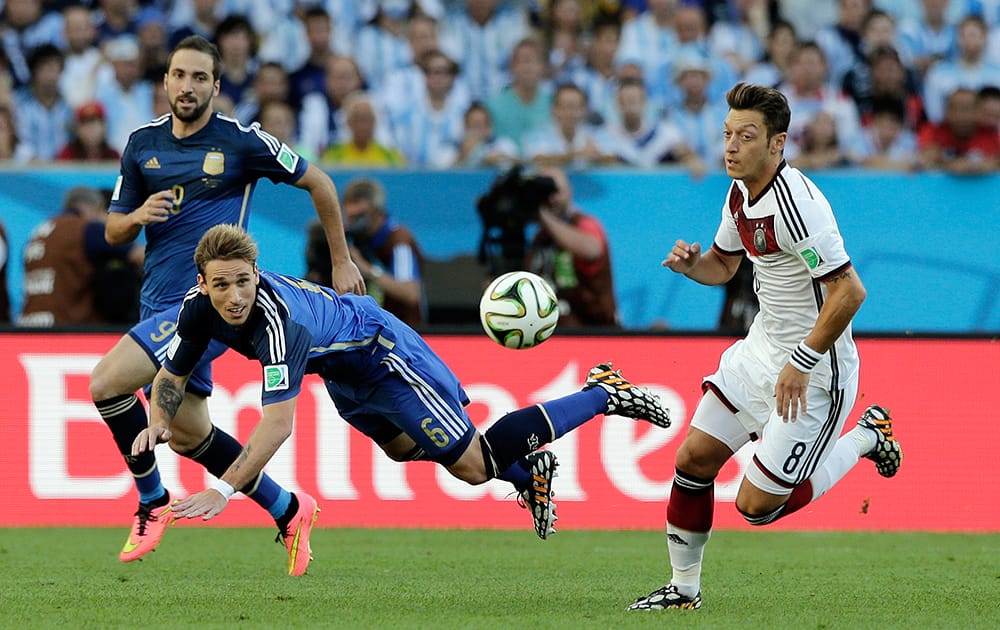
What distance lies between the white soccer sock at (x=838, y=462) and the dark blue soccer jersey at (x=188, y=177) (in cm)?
307

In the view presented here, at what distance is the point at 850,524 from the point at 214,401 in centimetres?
448

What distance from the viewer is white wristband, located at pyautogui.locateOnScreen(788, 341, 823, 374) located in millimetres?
6102

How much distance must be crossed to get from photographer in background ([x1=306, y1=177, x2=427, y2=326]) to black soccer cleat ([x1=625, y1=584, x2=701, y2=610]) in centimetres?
491

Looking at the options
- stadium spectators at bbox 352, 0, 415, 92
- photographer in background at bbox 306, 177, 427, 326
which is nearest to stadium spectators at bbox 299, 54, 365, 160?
stadium spectators at bbox 352, 0, 415, 92

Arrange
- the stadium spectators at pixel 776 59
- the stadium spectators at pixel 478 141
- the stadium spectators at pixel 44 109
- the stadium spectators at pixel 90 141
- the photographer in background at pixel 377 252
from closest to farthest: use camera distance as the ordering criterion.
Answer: the photographer in background at pixel 377 252 < the stadium spectators at pixel 90 141 < the stadium spectators at pixel 478 141 < the stadium spectators at pixel 44 109 < the stadium spectators at pixel 776 59

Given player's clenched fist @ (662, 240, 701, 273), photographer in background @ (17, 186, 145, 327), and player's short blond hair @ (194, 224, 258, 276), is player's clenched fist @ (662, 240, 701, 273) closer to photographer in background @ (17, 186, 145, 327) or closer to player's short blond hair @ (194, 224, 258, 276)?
player's short blond hair @ (194, 224, 258, 276)

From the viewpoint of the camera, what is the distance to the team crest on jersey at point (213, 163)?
25.6 feet

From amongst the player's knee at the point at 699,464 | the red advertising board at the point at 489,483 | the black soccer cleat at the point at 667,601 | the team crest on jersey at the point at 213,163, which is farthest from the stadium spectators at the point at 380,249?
the black soccer cleat at the point at 667,601

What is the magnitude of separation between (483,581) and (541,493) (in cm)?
57

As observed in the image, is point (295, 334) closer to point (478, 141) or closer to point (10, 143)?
point (478, 141)

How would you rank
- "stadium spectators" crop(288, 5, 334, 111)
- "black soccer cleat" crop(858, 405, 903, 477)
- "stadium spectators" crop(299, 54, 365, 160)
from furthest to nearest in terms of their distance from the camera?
"stadium spectators" crop(288, 5, 334, 111) → "stadium spectators" crop(299, 54, 365, 160) → "black soccer cleat" crop(858, 405, 903, 477)

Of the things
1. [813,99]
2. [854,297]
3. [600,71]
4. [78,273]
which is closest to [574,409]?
[854,297]

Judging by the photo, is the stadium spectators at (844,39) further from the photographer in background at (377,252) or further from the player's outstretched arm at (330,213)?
the player's outstretched arm at (330,213)

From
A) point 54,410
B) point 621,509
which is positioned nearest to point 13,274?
point 54,410
